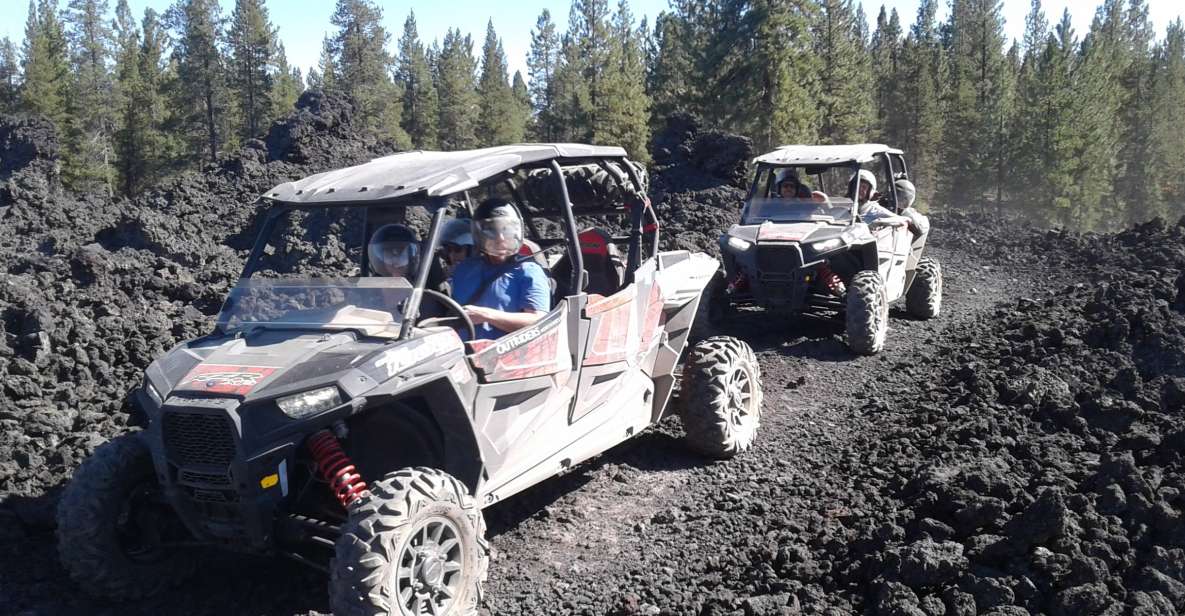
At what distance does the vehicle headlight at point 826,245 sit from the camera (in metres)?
9.83

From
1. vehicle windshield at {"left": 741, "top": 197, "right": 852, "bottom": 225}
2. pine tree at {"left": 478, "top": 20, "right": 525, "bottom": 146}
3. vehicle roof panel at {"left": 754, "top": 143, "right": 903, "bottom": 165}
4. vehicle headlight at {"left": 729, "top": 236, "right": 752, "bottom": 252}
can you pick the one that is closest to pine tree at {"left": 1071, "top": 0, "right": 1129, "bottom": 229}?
pine tree at {"left": 478, "top": 20, "right": 525, "bottom": 146}

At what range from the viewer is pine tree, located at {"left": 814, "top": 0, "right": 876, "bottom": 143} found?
148 ft

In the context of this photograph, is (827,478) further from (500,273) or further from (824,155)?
(824,155)

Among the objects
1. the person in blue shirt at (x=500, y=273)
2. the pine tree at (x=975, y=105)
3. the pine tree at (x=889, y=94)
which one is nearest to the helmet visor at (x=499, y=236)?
the person in blue shirt at (x=500, y=273)

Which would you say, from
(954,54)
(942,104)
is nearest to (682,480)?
(942,104)

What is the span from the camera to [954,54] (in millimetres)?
62719

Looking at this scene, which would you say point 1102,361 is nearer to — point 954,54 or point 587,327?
point 587,327

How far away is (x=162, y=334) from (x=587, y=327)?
21.5 ft

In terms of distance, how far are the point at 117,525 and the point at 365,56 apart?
4804 centimetres

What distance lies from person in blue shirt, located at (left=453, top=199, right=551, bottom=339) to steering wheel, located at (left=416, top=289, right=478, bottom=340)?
34 centimetres

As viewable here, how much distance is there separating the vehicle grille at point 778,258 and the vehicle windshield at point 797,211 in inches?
42.8

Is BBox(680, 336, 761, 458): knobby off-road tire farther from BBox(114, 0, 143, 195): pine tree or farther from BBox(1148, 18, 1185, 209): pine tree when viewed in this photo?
BBox(1148, 18, 1185, 209): pine tree

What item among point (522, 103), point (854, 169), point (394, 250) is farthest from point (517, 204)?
point (522, 103)

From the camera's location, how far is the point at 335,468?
4094 millimetres
